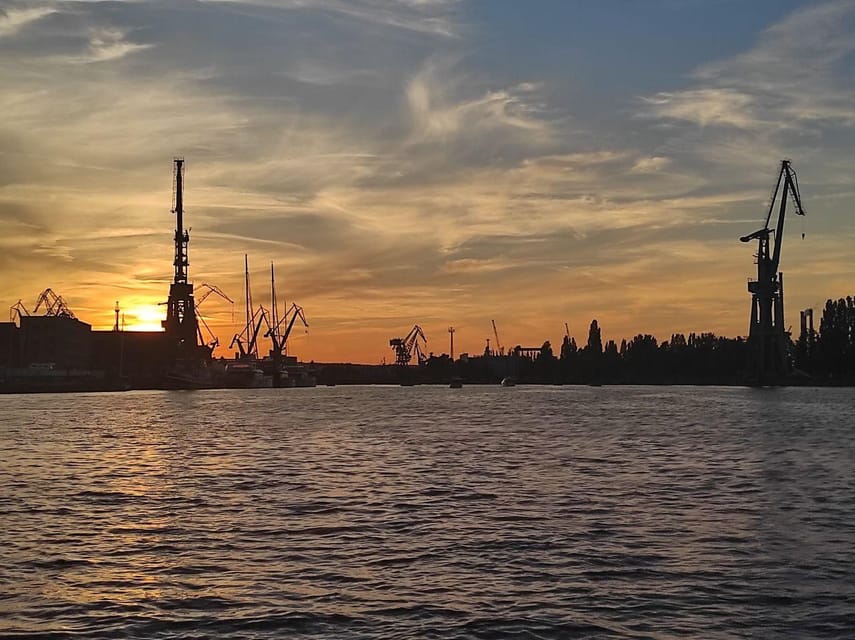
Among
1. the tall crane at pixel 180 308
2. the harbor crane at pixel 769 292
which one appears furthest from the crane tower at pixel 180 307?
the harbor crane at pixel 769 292

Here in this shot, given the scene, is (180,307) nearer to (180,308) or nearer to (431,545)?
(180,308)

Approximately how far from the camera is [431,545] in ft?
62.1

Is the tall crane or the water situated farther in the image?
the tall crane

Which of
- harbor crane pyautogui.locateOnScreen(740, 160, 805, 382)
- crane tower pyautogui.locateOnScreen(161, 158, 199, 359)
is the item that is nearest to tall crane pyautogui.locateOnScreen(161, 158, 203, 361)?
crane tower pyautogui.locateOnScreen(161, 158, 199, 359)

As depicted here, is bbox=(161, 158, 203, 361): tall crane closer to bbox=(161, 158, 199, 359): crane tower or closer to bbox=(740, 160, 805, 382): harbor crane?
bbox=(161, 158, 199, 359): crane tower

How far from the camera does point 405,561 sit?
57.2 ft

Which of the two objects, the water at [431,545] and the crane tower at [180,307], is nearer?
the water at [431,545]

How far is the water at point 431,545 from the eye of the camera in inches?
531

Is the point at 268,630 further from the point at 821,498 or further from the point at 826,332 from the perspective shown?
the point at 826,332

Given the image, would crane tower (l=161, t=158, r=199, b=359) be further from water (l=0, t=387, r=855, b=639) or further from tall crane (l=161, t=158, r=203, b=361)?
water (l=0, t=387, r=855, b=639)

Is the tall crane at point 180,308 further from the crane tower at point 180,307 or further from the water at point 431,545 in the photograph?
the water at point 431,545

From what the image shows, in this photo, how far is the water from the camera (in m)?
13.5

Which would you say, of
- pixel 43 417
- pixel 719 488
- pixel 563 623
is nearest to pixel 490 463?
pixel 719 488

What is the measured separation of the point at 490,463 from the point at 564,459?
10.9 ft
